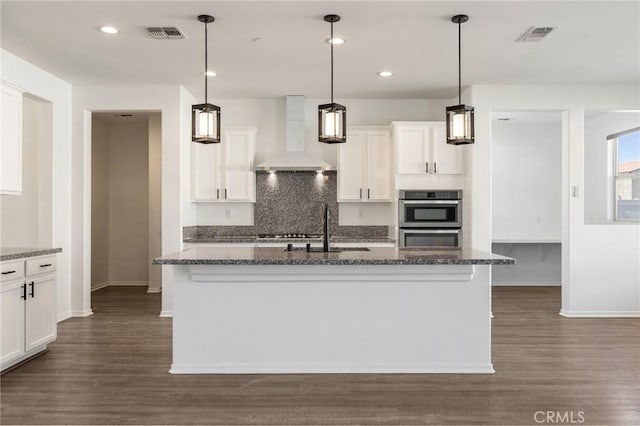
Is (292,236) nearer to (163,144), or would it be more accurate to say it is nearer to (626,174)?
(163,144)

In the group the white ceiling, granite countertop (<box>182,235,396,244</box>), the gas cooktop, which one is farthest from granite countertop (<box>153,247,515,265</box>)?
the gas cooktop

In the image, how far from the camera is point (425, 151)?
606cm

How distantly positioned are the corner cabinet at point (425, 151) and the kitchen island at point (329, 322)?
2.47 metres

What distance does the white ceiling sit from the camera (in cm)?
366

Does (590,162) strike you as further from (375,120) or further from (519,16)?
(519,16)

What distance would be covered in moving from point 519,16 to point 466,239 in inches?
112

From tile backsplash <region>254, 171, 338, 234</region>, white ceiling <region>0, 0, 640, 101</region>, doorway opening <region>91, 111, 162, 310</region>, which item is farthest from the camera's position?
doorway opening <region>91, 111, 162, 310</region>

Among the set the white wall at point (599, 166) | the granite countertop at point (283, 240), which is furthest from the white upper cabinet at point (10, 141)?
the white wall at point (599, 166)

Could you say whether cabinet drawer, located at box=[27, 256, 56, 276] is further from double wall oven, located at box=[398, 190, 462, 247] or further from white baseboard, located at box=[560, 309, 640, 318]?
white baseboard, located at box=[560, 309, 640, 318]

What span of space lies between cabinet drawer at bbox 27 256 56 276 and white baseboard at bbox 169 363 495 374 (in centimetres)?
144

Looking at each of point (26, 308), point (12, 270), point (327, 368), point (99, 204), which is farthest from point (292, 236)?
point (99, 204)

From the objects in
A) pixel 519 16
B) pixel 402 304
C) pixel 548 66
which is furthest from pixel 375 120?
pixel 402 304

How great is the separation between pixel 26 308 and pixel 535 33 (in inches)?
182

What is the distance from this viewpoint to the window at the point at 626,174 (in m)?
6.77
